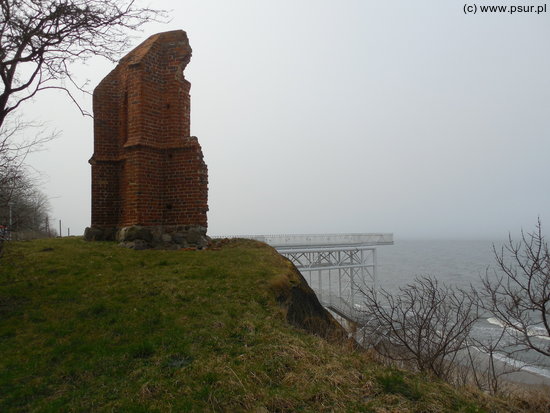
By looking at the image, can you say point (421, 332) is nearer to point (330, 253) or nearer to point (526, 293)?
point (526, 293)

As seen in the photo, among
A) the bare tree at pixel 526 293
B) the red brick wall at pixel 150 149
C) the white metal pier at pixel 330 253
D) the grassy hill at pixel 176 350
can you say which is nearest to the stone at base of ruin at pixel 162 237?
the red brick wall at pixel 150 149

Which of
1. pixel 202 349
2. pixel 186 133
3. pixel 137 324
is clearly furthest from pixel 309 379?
pixel 186 133

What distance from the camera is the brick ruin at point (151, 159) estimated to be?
10227mm

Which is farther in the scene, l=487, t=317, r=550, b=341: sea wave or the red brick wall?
the red brick wall

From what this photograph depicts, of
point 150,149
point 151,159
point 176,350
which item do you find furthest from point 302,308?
point 150,149

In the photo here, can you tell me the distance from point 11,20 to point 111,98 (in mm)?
5168

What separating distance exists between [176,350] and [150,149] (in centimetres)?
676

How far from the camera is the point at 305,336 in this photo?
5.75 meters

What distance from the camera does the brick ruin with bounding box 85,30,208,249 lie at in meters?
10.2

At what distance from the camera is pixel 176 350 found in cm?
495

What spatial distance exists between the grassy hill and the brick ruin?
221 cm

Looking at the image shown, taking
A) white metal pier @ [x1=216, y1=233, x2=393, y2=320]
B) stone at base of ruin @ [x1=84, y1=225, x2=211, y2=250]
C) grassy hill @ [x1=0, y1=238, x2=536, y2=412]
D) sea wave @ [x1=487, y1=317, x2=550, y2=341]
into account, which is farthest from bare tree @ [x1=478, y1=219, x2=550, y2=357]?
white metal pier @ [x1=216, y1=233, x2=393, y2=320]

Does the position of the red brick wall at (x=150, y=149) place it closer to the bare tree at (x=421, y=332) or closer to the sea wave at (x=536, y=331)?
the bare tree at (x=421, y=332)

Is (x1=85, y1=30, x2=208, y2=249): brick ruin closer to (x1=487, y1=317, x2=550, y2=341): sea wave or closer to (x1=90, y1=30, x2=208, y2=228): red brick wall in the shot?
(x1=90, y1=30, x2=208, y2=228): red brick wall
